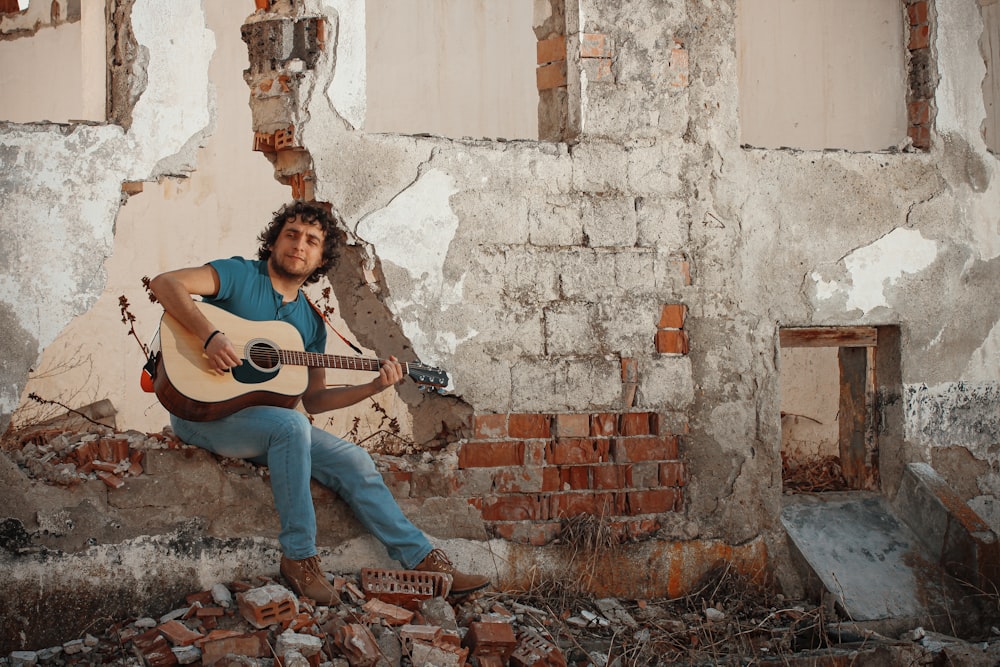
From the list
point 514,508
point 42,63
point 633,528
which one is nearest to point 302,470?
point 514,508

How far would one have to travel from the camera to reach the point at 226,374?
3904 millimetres

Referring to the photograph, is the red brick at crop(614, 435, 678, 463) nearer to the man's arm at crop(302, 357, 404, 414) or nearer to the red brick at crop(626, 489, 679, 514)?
the red brick at crop(626, 489, 679, 514)

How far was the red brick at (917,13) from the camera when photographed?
17.2 ft

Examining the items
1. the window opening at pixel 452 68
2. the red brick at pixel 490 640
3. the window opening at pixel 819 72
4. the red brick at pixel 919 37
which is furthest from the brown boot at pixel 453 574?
the window opening at pixel 819 72

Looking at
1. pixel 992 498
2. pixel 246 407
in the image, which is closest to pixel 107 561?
pixel 246 407

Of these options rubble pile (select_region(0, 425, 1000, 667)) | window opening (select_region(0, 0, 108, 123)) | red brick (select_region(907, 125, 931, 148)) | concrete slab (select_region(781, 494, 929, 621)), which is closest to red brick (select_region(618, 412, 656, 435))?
rubble pile (select_region(0, 425, 1000, 667))

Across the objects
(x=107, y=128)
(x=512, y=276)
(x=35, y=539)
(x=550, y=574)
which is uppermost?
(x=107, y=128)

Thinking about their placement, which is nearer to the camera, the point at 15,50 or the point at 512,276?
the point at 512,276

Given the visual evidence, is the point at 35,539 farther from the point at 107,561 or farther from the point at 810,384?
the point at 810,384

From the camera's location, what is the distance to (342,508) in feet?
14.0

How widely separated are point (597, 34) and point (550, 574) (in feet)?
7.92

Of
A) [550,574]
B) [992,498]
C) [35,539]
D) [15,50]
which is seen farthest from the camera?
[15,50]

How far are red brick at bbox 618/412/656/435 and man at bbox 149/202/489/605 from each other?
99cm

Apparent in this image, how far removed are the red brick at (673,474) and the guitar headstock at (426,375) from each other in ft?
3.71
